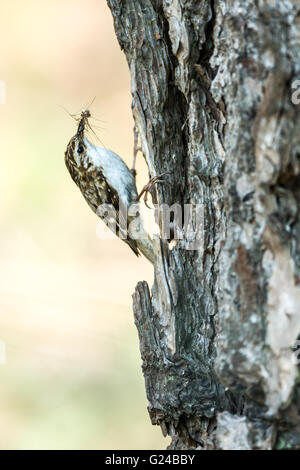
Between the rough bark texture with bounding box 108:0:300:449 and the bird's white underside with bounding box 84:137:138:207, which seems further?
the bird's white underside with bounding box 84:137:138:207

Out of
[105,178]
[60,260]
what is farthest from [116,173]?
[60,260]

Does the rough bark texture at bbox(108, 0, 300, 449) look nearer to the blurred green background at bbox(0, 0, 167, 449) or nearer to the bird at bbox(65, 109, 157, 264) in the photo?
the bird at bbox(65, 109, 157, 264)

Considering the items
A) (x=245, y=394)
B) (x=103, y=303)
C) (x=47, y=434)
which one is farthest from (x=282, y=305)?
(x=103, y=303)

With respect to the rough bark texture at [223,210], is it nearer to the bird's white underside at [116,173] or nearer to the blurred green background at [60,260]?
the bird's white underside at [116,173]

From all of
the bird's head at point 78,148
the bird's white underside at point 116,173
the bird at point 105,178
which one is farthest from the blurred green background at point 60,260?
the bird's head at point 78,148

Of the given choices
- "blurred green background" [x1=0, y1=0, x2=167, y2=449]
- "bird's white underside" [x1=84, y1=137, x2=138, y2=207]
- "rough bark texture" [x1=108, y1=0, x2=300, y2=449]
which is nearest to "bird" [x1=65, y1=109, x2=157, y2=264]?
"bird's white underside" [x1=84, y1=137, x2=138, y2=207]

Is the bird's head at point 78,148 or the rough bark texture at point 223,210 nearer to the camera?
the rough bark texture at point 223,210

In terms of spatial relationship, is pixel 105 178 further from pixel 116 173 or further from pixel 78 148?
pixel 78 148
